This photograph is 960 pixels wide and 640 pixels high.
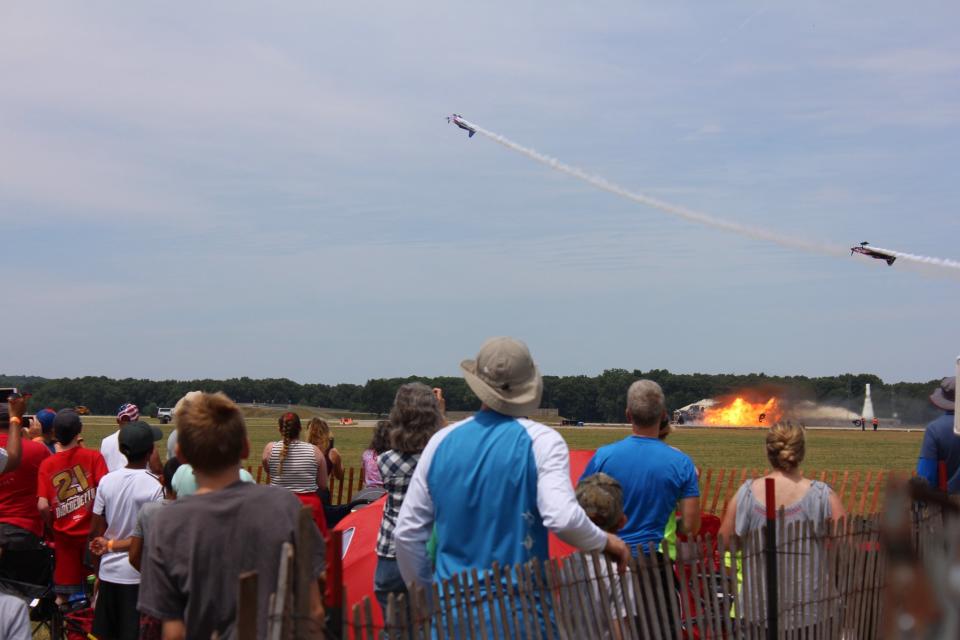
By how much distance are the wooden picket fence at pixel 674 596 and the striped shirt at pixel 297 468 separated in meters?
5.05

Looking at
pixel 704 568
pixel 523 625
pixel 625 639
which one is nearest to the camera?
pixel 523 625

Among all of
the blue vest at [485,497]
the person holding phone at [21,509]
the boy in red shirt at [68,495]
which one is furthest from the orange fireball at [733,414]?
the blue vest at [485,497]

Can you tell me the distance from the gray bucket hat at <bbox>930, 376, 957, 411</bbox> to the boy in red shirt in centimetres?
610

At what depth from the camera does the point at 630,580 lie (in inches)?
186

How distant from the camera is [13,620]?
4.70 meters

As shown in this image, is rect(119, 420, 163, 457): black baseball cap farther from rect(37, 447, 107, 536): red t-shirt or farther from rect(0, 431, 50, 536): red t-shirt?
rect(0, 431, 50, 536): red t-shirt

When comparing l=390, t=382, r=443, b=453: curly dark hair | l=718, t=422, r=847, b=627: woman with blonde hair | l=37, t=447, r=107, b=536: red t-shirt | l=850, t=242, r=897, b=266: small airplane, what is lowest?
l=37, t=447, r=107, b=536: red t-shirt

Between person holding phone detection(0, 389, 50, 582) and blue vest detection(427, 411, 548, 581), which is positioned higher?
blue vest detection(427, 411, 548, 581)

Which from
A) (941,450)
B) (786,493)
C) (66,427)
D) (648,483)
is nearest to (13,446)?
(66,427)

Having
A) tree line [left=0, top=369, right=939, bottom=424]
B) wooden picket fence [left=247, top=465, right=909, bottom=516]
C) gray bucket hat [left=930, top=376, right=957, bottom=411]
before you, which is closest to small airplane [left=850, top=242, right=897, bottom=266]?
wooden picket fence [left=247, top=465, right=909, bottom=516]

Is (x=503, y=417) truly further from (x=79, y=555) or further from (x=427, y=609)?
(x=79, y=555)

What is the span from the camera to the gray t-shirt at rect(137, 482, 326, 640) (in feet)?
11.7

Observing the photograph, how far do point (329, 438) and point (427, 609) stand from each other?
324 inches

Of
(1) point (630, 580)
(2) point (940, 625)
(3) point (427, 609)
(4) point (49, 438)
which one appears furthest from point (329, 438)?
(2) point (940, 625)
